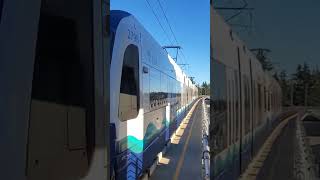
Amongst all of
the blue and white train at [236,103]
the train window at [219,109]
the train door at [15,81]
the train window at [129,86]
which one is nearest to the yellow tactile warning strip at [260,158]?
the blue and white train at [236,103]

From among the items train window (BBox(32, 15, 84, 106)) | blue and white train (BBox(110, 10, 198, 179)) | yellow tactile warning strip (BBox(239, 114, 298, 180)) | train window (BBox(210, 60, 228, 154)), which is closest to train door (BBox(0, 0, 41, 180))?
train window (BBox(32, 15, 84, 106))

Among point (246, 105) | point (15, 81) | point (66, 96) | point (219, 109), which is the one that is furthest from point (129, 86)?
point (15, 81)

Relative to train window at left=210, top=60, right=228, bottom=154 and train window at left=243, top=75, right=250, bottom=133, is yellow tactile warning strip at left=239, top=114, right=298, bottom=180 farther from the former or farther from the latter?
train window at left=210, top=60, right=228, bottom=154

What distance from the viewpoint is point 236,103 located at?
89.7 inches

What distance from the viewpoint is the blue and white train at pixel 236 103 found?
2088 mm

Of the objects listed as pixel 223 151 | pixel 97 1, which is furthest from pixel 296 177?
pixel 97 1

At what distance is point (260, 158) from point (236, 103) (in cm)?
→ 27

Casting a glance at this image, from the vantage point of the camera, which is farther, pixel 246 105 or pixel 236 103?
pixel 246 105

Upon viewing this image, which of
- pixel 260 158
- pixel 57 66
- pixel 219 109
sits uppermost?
pixel 57 66

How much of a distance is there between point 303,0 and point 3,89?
3.50 ft

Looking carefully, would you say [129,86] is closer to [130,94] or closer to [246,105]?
[130,94]

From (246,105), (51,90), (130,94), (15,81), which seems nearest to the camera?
(15,81)

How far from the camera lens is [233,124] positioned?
2221 millimetres

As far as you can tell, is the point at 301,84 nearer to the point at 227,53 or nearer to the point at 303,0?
the point at 303,0
